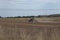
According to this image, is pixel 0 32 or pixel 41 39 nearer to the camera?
pixel 41 39

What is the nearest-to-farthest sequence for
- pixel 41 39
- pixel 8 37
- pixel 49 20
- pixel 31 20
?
pixel 41 39
pixel 8 37
pixel 31 20
pixel 49 20

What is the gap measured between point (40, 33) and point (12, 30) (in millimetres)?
1095

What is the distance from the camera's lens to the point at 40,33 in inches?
334

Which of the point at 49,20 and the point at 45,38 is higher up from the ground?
the point at 45,38

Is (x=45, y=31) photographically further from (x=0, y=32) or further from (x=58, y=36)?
(x=0, y=32)

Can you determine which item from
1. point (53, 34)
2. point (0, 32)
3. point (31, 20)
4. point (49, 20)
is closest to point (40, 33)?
point (53, 34)

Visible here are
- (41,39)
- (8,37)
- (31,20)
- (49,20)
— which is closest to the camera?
(41,39)

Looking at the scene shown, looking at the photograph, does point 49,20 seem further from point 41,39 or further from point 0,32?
point 41,39

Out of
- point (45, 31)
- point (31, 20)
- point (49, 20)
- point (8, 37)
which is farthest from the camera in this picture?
point (49, 20)

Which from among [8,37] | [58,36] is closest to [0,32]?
[8,37]

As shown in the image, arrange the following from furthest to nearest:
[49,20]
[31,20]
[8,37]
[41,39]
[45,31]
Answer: [49,20], [31,20], [45,31], [8,37], [41,39]

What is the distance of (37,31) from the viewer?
28.8ft

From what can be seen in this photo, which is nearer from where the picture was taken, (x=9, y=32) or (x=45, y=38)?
(x=45, y=38)

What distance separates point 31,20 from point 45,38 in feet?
12.7
